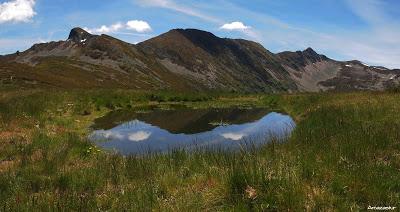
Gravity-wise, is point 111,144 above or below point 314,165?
below

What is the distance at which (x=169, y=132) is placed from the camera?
3080 centimetres

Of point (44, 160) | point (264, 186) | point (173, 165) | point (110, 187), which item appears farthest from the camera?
point (44, 160)

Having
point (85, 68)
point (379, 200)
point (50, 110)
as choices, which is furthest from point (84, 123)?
point (85, 68)

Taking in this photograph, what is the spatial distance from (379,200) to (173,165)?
5.64 metres

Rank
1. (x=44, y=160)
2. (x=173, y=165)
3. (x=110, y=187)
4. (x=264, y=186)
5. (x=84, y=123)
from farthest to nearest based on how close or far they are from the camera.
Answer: (x=84, y=123)
(x=44, y=160)
(x=173, y=165)
(x=110, y=187)
(x=264, y=186)

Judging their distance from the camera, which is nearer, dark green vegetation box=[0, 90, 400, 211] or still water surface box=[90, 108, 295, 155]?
dark green vegetation box=[0, 90, 400, 211]

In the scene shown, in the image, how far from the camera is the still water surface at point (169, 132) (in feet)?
75.8

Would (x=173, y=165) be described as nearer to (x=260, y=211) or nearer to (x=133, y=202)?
(x=133, y=202)

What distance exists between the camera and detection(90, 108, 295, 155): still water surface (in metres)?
23.1

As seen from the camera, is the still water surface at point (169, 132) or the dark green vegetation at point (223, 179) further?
the still water surface at point (169, 132)

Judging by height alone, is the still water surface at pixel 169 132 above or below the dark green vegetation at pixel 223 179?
below

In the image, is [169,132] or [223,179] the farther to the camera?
[169,132]

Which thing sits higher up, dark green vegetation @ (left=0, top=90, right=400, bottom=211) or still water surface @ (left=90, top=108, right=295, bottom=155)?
dark green vegetation @ (left=0, top=90, right=400, bottom=211)

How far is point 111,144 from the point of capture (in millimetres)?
24078
